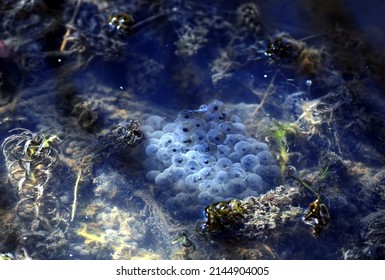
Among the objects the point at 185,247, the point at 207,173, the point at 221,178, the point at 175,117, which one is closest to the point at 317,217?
the point at 221,178

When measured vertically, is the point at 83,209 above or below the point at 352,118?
below

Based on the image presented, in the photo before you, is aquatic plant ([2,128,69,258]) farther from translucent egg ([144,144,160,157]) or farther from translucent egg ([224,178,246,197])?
translucent egg ([224,178,246,197])

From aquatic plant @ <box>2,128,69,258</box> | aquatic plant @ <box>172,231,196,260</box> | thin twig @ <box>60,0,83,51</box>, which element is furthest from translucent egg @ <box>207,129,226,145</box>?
thin twig @ <box>60,0,83,51</box>

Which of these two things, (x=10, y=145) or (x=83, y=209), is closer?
(x=83, y=209)

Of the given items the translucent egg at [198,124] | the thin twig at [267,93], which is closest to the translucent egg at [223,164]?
the translucent egg at [198,124]

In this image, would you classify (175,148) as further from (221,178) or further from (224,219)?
(224,219)

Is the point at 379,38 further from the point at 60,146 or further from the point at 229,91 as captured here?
the point at 60,146
